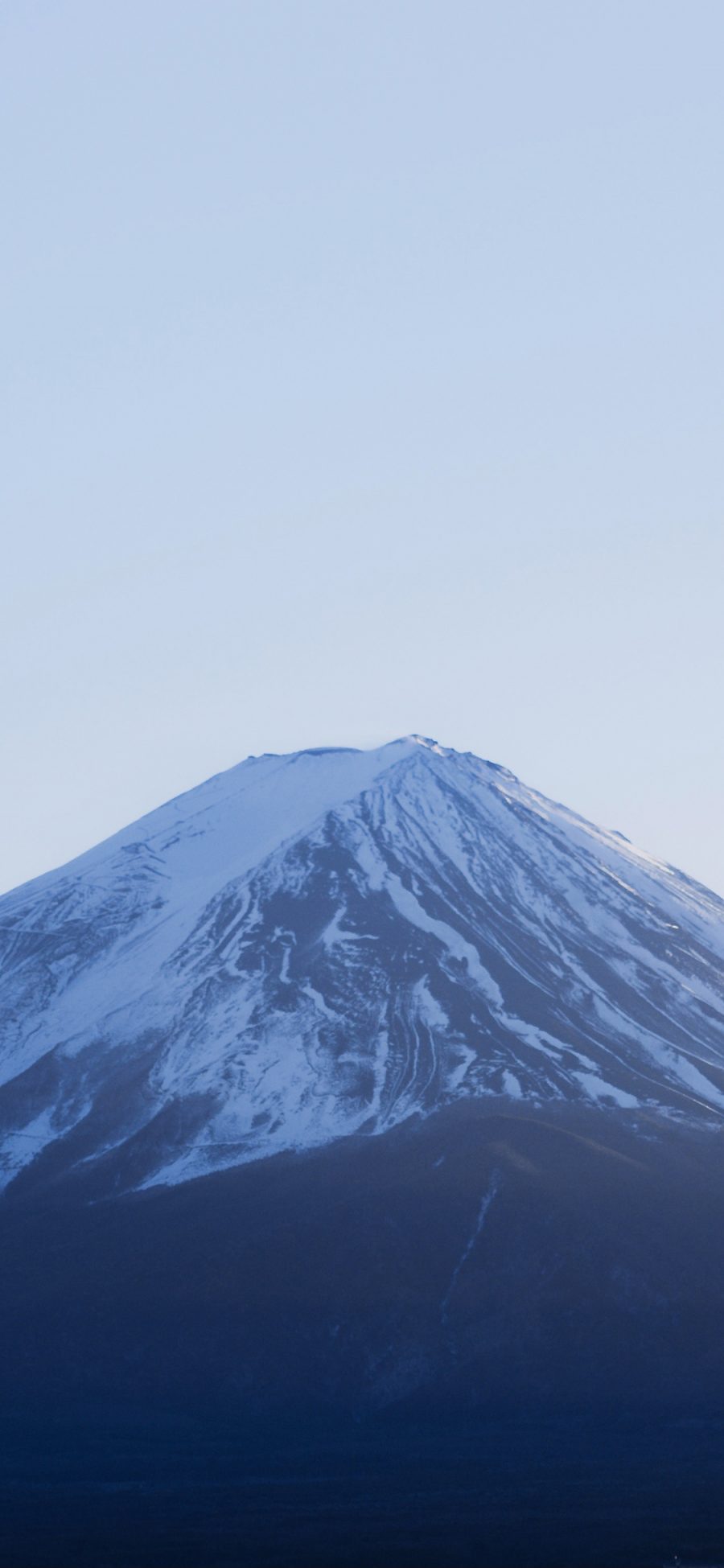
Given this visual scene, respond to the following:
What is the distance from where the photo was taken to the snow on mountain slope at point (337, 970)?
107812 millimetres

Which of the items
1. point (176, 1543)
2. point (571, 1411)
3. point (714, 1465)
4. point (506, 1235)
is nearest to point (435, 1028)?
point (506, 1235)

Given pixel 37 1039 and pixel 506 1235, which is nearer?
pixel 506 1235

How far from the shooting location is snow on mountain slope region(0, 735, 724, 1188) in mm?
107812

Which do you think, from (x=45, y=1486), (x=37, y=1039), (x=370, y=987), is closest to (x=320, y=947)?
(x=370, y=987)

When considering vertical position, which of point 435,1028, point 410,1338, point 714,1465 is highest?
point 435,1028

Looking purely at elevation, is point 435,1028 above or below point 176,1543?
above

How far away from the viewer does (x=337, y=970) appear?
123 m

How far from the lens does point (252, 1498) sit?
214ft

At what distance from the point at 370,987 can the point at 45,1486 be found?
54.2 m

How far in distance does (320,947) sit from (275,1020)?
9946 mm

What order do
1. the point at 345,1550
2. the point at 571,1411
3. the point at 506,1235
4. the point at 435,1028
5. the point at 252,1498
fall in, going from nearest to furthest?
the point at 345,1550, the point at 252,1498, the point at 571,1411, the point at 506,1235, the point at 435,1028

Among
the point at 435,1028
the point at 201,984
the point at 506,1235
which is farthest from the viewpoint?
the point at 201,984

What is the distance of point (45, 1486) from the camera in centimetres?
6862

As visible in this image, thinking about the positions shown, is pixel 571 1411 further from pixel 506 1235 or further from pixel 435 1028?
pixel 435 1028
